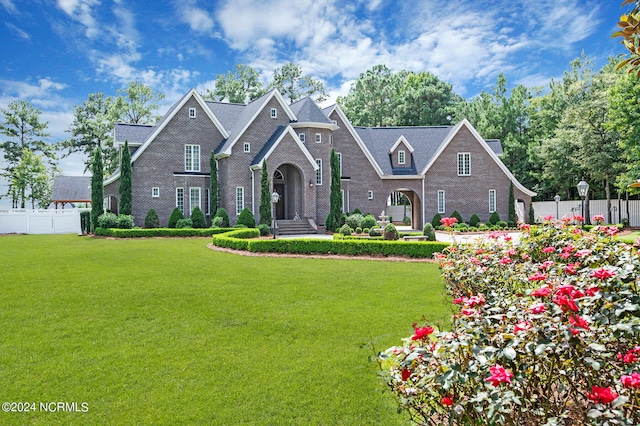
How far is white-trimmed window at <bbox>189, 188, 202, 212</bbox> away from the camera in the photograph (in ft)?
94.8

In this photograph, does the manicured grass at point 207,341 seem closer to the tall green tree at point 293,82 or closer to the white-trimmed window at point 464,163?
the white-trimmed window at point 464,163

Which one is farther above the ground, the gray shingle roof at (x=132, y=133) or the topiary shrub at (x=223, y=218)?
the gray shingle roof at (x=132, y=133)

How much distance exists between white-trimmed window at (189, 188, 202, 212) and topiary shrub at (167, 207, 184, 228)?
1.64 metres

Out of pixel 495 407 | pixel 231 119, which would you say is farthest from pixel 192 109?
pixel 495 407

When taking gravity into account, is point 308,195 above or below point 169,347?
above

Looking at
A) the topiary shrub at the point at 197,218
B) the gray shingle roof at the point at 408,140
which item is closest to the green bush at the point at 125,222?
the topiary shrub at the point at 197,218

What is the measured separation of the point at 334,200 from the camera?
28.5 metres

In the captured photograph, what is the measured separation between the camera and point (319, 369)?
199 inches

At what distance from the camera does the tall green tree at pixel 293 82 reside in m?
51.2

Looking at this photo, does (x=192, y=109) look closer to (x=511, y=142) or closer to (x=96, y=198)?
(x=96, y=198)

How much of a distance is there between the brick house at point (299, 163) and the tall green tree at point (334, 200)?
1.01 metres

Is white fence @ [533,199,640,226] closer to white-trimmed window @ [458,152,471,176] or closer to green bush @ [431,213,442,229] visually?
white-trimmed window @ [458,152,471,176]

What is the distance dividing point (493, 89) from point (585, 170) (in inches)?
491

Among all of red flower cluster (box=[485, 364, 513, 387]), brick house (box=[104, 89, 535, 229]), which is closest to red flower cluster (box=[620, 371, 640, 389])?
red flower cluster (box=[485, 364, 513, 387])
